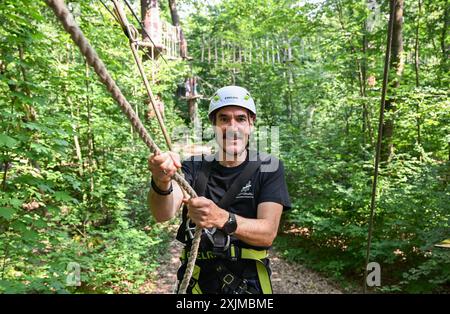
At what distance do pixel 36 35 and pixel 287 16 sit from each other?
6427 millimetres

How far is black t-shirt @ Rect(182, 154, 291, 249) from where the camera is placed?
2012 mm

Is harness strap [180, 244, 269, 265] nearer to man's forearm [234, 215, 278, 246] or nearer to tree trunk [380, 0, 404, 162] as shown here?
man's forearm [234, 215, 278, 246]

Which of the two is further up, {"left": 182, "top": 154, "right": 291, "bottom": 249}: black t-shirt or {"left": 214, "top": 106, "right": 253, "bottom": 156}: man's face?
{"left": 214, "top": 106, "right": 253, "bottom": 156}: man's face

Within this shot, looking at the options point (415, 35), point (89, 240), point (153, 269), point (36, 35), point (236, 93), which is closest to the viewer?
point (236, 93)

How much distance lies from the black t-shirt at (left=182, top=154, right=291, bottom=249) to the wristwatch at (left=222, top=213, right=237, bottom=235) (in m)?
0.30

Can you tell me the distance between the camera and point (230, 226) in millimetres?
1651

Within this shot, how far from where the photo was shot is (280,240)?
8477mm

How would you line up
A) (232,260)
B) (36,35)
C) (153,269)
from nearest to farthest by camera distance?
(232,260) < (36,35) < (153,269)

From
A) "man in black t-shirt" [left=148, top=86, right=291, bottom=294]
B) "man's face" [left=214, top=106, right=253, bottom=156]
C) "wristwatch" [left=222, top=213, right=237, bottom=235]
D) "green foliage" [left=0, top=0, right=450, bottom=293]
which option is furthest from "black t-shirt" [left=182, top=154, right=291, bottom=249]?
"green foliage" [left=0, top=0, right=450, bottom=293]

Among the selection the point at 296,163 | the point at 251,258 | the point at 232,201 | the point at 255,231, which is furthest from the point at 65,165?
the point at 255,231

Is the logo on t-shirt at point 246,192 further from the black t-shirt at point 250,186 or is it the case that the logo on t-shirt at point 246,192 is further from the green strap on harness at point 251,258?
the green strap on harness at point 251,258

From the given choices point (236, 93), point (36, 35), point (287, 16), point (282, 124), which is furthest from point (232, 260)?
point (282, 124)

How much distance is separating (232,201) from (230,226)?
13.8 inches
